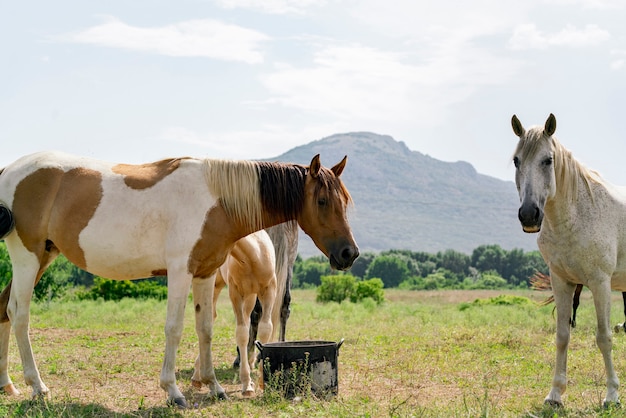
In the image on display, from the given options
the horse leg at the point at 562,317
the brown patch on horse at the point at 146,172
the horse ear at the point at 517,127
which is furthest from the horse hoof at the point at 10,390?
the horse ear at the point at 517,127

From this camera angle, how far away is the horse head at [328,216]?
576 cm

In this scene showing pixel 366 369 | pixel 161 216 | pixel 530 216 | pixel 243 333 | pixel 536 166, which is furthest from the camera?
pixel 366 369

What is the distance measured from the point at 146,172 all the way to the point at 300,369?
7.98ft

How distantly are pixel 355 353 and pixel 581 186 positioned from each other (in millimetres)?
4608

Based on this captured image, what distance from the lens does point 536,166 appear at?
5.70 meters

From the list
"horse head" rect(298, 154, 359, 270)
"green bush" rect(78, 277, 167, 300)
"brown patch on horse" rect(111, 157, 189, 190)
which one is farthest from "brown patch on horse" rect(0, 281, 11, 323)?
"green bush" rect(78, 277, 167, 300)

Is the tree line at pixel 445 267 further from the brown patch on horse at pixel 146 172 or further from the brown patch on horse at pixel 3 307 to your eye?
the brown patch on horse at pixel 146 172

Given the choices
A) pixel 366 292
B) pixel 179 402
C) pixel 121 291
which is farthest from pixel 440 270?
pixel 179 402

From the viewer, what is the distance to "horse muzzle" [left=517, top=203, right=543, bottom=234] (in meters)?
5.43

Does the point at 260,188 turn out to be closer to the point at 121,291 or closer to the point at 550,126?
the point at 550,126

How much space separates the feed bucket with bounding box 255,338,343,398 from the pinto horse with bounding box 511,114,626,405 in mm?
2096

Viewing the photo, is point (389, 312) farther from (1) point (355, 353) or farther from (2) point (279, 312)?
(2) point (279, 312)

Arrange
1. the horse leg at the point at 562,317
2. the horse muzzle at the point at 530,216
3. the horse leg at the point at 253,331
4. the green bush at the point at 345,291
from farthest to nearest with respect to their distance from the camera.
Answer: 1. the green bush at the point at 345,291
2. the horse leg at the point at 253,331
3. the horse leg at the point at 562,317
4. the horse muzzle at the point at 530,216

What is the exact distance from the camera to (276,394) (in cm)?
591
